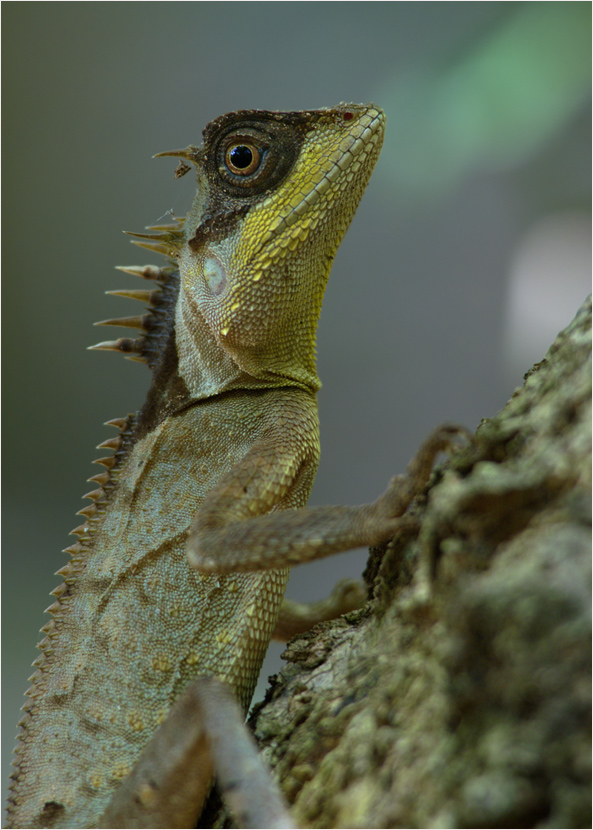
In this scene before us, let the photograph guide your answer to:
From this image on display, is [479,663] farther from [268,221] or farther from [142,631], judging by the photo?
[268,221]

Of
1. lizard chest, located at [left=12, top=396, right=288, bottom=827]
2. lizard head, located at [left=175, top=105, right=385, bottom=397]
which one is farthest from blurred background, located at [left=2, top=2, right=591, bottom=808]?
lizard chest, located at [left=12, top=396, right=288, bottom=827]

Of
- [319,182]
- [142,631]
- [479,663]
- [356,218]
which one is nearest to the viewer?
[479,663]

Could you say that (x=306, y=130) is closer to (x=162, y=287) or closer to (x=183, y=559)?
(x=162, y=287)

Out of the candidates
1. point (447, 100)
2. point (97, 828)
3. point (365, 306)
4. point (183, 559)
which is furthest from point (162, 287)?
point (447, 100)

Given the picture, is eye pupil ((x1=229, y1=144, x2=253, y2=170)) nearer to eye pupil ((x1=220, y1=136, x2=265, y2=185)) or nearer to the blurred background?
eye pupil ((x1=220, y1=136, x2=265, y2=185))

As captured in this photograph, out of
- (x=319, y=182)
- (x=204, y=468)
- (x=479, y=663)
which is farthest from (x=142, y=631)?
(x=319, y=182)

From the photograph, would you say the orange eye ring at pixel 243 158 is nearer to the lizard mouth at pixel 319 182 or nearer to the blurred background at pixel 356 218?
the lizard mouth at pixel 319 182

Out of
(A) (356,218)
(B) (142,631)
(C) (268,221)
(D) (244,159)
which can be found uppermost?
(A) (356,218)

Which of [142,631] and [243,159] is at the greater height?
[243,159]
